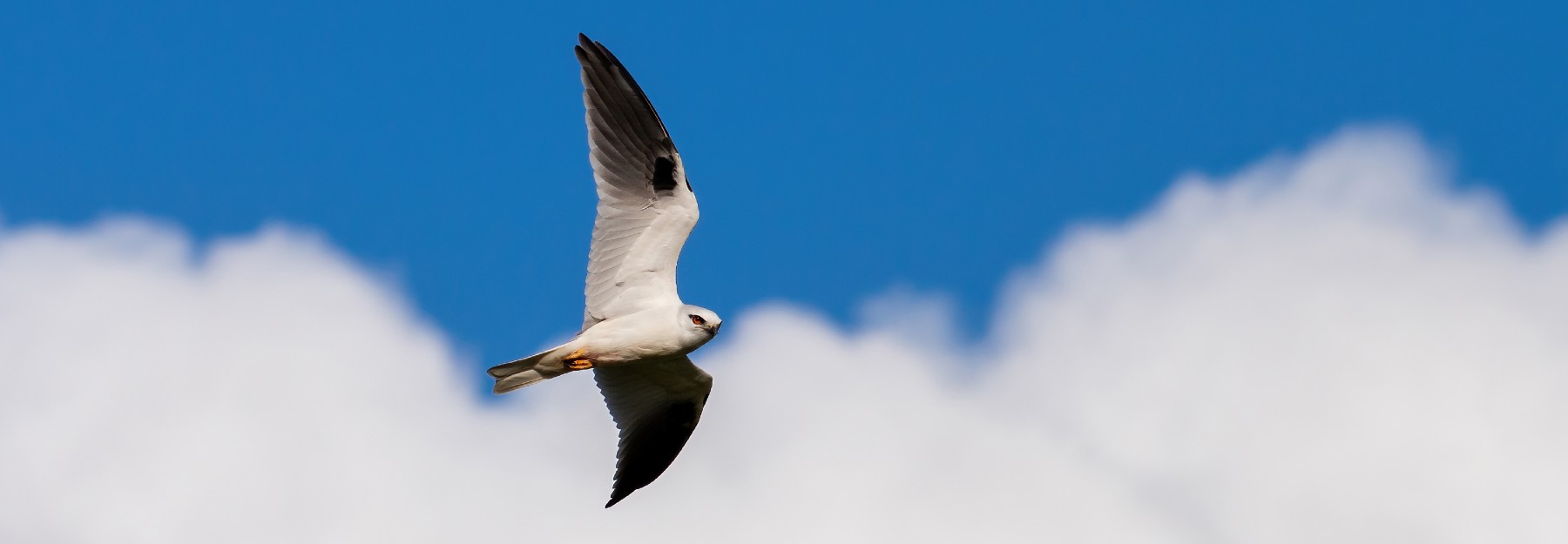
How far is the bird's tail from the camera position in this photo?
17859 mm

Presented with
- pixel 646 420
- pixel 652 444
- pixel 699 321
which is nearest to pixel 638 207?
pixel 699 321

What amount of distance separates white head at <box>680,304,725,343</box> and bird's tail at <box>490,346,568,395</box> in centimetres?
130

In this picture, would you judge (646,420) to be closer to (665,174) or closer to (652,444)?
(652,444)

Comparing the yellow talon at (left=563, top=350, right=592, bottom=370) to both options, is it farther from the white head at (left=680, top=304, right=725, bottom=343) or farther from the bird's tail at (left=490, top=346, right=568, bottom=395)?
the white head at (left=680, top=304, right=725, bottom=343)

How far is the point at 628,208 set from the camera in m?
18.2

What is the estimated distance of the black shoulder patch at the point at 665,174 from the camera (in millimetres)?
18156

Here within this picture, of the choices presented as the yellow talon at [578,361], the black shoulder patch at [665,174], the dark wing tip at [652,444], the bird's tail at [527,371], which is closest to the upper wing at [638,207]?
the black shoulder patch at [665,174]

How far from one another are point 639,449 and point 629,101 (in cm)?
430

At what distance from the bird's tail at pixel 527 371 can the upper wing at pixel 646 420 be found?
205 centimetres

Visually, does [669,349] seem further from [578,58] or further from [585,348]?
[578,58]

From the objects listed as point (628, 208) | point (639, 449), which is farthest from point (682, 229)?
point (639, 449)

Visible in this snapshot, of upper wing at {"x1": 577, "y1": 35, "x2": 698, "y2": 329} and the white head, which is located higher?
upper wing at {"x1": 577, "y1": 35, "x2": 698, "y2": 329}

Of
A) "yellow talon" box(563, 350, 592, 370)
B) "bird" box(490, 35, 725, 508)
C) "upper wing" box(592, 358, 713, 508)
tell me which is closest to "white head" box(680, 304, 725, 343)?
"bird" box(490, 35, 725, 508)

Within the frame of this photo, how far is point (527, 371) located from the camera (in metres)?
18.1
